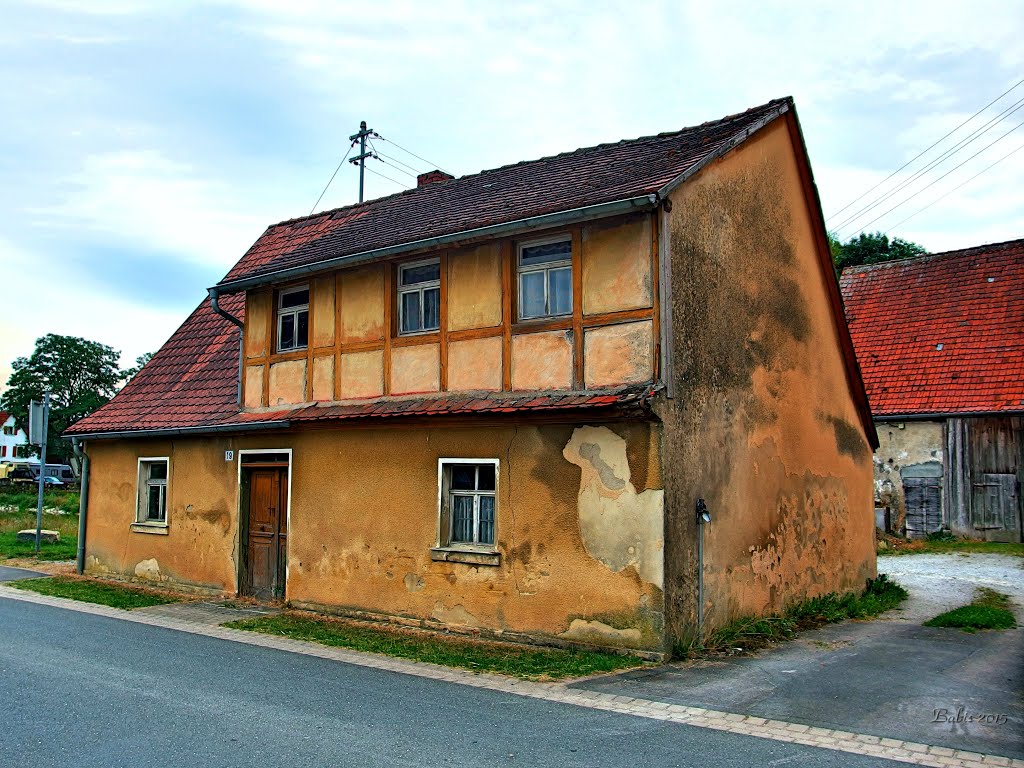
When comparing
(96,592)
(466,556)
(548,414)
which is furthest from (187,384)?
(548,414)

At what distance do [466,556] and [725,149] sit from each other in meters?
6.20

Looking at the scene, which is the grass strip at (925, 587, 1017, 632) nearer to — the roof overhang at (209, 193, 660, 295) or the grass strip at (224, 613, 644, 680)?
the grass strip at (224, 613, 644, 680)

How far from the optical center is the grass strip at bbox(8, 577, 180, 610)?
14039 millimetres

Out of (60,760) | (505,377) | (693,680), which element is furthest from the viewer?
(505,377)

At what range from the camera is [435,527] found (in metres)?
11.7

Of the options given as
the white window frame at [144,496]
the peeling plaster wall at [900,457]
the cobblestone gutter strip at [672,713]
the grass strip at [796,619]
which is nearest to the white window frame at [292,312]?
the white window frame at [144,496]

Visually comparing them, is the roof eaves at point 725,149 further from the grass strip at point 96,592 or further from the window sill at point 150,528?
the window sill at point 150,528

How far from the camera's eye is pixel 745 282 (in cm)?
1225

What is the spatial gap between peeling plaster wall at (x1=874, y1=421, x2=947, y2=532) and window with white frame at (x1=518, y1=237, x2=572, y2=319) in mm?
15260

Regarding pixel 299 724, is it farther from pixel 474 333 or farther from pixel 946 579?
pixel 946 579

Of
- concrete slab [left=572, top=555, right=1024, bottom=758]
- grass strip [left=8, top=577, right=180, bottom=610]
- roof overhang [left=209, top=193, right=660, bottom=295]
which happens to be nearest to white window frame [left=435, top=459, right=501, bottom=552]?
roof overhang [left=209, top=193, right=660, bottom=295]

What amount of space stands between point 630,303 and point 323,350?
17.9 feet

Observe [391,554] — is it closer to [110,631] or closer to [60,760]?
[110,631]

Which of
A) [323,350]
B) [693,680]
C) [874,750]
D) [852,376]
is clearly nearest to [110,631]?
[323,350]
